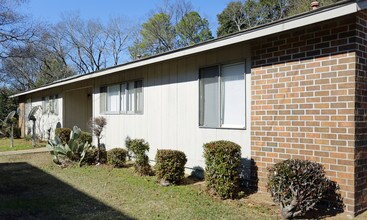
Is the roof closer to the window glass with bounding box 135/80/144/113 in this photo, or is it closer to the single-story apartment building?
the single-story apartment building

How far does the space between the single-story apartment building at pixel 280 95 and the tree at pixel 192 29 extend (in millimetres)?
24937

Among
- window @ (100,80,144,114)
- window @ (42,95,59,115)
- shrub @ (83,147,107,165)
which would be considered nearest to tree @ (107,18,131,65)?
window @ (42,95,59,115)

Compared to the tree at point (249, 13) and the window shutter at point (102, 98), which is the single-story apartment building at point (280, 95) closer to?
the window shutter at point (102, 98)

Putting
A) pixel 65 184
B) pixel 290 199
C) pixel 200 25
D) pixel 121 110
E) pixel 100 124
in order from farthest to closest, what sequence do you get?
pixel 200 25 → pixel 121 110 → pixel 100 124 → pixel 65 184 → pixel 290 199

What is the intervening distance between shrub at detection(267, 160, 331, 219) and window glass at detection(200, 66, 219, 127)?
8.67 feet

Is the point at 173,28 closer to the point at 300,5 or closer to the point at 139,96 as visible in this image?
the point at 300,5

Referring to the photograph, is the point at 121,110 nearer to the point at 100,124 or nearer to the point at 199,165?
the point at 100,124

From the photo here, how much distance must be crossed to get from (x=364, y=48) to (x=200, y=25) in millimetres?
30204

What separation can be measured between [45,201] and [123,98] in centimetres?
549

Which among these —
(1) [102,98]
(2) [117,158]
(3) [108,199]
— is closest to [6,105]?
(1) [102,98]

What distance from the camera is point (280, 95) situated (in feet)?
19.4

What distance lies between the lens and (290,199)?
193 inches

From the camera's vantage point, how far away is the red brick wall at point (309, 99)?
4.95 m

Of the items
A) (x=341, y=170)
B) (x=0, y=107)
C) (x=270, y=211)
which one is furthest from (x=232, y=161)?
(x=0, y=107)
